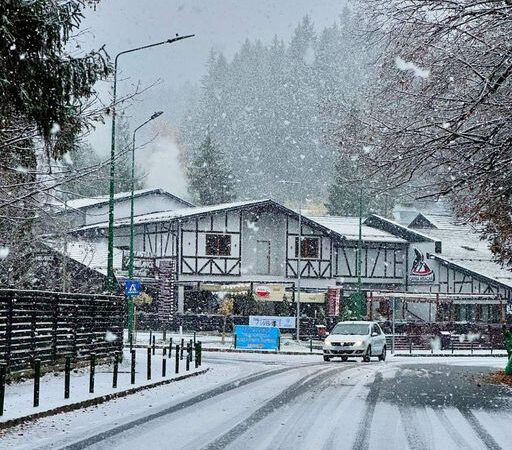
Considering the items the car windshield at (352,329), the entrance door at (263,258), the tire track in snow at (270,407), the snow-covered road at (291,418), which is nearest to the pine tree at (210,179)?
the entrance door at (263,258)

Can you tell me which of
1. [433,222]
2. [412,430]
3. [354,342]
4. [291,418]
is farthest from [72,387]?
[433,222]

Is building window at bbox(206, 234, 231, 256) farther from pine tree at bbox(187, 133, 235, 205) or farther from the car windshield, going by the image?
pine tree at bbox(187, 133, 235, 205)

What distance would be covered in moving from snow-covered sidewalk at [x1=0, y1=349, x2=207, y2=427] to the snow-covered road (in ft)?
1.49

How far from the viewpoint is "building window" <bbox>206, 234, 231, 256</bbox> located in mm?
54656

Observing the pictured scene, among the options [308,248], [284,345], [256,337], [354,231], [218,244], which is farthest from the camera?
[354,231]

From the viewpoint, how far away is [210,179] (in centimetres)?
9438

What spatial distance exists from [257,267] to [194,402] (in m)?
40.8

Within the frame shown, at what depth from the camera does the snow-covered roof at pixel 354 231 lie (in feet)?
203

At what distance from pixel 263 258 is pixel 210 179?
38049mm

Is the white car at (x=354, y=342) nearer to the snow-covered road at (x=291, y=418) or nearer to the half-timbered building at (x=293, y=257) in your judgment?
the snow-covered road at (x=291, y=418)

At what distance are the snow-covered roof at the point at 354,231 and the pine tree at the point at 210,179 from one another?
24.4 m

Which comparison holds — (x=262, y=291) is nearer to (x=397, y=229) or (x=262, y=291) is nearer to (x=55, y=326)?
(x=397, y=229)

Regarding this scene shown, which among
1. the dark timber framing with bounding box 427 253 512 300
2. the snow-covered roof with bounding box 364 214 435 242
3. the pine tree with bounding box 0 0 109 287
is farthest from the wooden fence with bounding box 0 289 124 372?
the snow-covered roof with bounding box 364 214 435 242

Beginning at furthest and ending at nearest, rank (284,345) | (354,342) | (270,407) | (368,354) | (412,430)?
(284,345), (368,354), (354,342), (270,407), (412,430)
